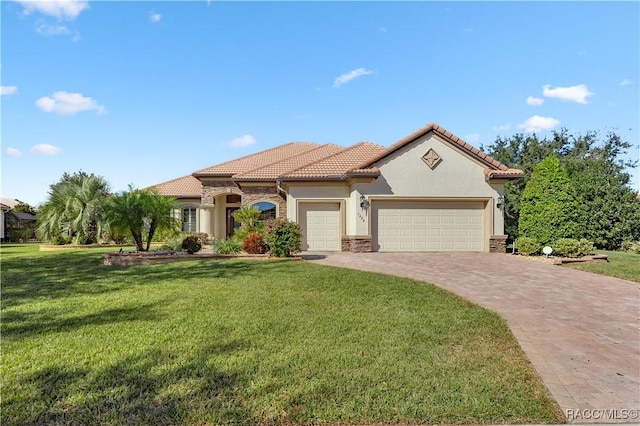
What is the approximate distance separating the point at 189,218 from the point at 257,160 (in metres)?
6.54

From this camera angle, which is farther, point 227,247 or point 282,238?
point 227,247

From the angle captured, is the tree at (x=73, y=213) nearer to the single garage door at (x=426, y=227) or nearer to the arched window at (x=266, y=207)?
the arched window at (x=266, y=207)

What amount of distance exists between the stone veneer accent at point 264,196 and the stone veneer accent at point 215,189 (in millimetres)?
2468

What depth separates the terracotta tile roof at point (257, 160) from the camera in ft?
69.9

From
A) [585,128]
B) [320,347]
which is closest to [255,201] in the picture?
[320,347]

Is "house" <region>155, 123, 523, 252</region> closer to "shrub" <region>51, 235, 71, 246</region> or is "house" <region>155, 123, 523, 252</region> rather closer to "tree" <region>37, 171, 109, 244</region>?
"tree" <region>37, 171, 109, 244</region>

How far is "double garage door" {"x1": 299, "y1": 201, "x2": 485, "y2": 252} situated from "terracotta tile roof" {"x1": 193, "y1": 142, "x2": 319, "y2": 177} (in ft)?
32.9

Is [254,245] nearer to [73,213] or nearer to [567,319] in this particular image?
[567,319]

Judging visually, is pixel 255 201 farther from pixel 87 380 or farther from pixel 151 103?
Answer: pixel 87 380

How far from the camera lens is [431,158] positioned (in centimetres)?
1507

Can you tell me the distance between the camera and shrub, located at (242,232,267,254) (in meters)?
12.5

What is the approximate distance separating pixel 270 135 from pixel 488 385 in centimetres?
2558

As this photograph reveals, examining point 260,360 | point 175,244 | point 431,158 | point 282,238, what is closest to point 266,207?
point 175,244

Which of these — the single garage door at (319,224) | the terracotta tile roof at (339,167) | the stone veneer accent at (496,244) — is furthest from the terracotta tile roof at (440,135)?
the stone veneer accent at (496,244)
